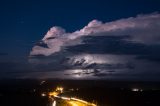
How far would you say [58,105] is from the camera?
3452 inches

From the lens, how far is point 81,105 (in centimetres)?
8644

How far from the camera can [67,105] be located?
8762cm

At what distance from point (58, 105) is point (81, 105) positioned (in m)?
5.22

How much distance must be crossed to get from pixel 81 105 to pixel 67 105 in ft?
10.8

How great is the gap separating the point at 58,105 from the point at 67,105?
199 centimetres
